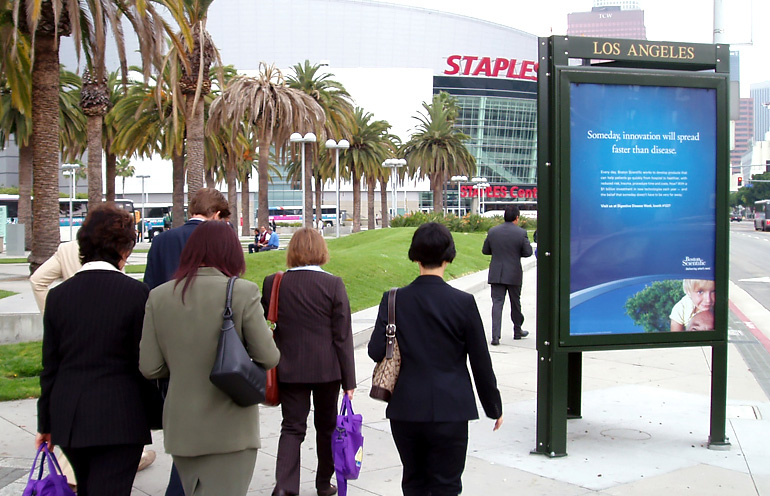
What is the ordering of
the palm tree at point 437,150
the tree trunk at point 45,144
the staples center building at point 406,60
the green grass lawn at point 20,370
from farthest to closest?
1. the staples center building at point 406,60
2. the palm tree at point 437,150
3. the tree trunk at point 45,144
4. the green grass lawn at point 20,370

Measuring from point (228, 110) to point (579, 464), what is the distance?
1069 inches

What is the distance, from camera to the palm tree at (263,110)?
3106 cm

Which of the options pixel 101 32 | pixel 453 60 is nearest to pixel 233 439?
pixel 101 32

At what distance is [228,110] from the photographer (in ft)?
101

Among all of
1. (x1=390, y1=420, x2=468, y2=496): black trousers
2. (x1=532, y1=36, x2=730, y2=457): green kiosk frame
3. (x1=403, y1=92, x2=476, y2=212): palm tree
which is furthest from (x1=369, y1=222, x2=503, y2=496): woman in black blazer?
(x1=403, y1=92, x2=476, y2=212): palm tree

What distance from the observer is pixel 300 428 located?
4.84 m

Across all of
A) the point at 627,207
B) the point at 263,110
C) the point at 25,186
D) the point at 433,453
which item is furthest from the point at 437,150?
the point at 433,453

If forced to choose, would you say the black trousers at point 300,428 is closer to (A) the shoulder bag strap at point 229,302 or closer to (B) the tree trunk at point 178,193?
(A) the shoulder bag strap at point 229,302

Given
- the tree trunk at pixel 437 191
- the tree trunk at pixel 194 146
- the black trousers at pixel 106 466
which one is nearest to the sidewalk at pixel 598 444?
the black trousers at pixel 106 466

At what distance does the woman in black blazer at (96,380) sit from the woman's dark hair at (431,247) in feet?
4.48

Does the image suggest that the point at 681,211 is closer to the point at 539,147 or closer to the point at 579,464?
the point at 539,147

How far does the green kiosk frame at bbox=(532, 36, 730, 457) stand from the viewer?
568cm

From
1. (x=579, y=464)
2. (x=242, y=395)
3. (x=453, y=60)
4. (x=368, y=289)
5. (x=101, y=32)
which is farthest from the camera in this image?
(x=453, y=60)

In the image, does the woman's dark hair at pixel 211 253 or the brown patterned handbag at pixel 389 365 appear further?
the brown patterned handbag at pixel 389 365
